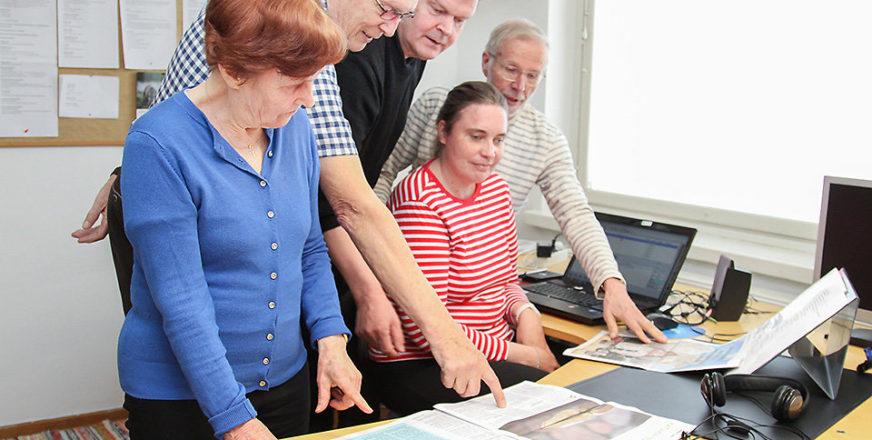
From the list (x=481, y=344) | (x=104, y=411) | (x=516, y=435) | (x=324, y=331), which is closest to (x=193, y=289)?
(x=324, y=331)

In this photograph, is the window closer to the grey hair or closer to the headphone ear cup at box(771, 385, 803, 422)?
the grey hair

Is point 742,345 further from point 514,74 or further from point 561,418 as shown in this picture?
point 514,74

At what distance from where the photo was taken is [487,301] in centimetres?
194

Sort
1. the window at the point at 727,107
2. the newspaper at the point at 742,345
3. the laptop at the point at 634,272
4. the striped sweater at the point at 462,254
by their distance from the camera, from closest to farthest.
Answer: the newspaper at the point at 742,345, the striped sweater at the point at 462,254, the laptop at the point at 634,272, the window at the point at 727,107

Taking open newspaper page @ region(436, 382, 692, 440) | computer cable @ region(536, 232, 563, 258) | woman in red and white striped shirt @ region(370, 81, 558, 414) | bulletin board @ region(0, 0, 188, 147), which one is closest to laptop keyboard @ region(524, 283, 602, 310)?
woman in red and white striped shirt @ region(370, 81, 558, 414)

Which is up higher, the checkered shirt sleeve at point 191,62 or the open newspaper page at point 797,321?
the checkered shirt sleeve at point 191,62

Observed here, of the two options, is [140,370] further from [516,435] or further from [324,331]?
[516,435]

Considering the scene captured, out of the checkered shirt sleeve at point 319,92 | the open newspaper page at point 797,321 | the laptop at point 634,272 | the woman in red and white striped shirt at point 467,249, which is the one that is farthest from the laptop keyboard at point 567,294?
the checkered shirt sleeve at point 319,92

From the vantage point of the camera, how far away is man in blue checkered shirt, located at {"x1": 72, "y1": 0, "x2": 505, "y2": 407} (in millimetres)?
1326

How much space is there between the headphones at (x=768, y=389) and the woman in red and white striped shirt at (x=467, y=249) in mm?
462

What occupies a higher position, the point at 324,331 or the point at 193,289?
the point at 193,289

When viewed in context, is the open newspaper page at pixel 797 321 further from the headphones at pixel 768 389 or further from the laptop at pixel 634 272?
the laptop at pixel 634 272

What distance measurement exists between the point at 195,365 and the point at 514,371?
88 centimetres

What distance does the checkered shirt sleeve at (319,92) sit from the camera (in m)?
1.37
